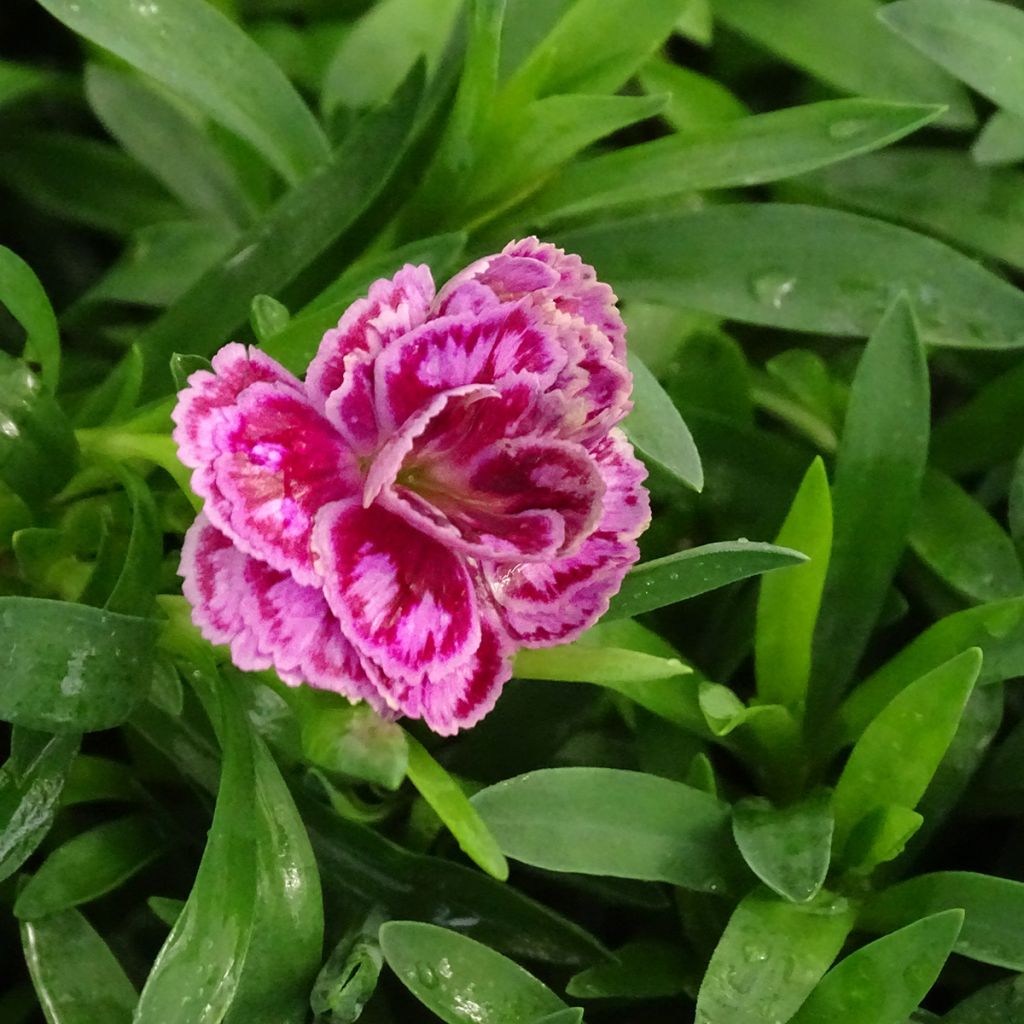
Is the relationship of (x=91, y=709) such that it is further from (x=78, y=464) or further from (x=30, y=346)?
(x=30, y=346)

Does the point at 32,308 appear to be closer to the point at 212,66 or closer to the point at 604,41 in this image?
the point at 212,66

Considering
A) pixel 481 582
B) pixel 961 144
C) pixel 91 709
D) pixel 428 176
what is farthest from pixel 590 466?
pixel 961 144

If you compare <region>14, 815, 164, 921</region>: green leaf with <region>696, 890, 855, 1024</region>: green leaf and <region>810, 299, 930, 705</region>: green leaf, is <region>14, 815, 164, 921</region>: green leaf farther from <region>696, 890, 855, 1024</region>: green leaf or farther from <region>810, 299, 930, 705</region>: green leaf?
<region>810, 299, 930, 705</region>: green leaf

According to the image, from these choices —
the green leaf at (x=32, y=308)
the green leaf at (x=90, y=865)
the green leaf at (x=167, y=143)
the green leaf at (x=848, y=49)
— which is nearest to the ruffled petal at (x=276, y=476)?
the green leaf at (x=32, y=308)

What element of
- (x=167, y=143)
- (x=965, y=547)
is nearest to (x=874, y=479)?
(x=965, y=547)

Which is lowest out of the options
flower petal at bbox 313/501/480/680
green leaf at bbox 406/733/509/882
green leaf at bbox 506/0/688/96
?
green leaf at bbox 406/733/509/882

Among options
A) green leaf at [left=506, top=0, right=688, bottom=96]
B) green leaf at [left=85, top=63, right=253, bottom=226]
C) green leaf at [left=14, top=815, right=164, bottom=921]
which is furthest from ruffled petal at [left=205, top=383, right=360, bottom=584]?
green leaf at [left=85, top=63, right=253, bottom=226]
